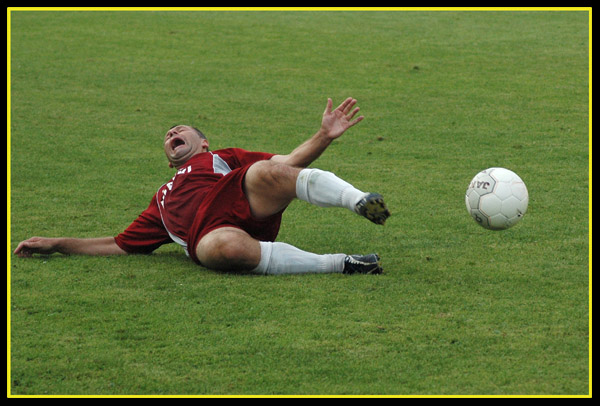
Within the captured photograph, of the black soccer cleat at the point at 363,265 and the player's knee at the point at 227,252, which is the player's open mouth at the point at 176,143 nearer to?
the player's knee at the point at 227,252

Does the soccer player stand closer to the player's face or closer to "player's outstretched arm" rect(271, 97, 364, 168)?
"player's outstretched arm" rect(271, 97, 364, 168)

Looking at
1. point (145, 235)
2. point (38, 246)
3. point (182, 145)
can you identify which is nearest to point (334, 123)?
point (182, 145)

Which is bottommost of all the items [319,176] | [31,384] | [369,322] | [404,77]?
[31,384]

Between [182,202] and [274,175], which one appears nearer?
[274,175]

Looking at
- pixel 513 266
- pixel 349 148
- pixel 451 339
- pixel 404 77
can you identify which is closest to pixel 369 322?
pixel 451 339

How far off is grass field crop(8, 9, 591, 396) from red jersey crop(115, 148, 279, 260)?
165 mm

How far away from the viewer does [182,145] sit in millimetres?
7031

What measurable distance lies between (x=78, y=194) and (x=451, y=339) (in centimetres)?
515

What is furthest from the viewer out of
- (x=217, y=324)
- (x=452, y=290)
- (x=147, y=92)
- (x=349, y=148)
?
(x=147, y=92)

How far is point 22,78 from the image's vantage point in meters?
14.5

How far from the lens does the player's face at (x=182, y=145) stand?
7020mm

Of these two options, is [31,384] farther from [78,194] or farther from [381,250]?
[78,194]

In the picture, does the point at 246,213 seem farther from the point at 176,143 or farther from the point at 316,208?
the point at 316,208

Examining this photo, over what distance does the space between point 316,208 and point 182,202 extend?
2.03 meters
